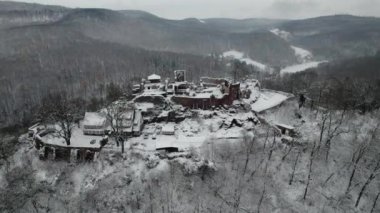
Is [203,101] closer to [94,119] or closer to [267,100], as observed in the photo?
[267,100]

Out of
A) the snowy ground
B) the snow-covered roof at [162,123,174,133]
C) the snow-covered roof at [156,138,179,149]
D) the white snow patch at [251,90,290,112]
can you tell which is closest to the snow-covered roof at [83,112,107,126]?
the snowy ground

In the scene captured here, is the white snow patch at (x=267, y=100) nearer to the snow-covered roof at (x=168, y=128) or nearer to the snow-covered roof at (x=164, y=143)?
the snow-covered roof at (x=168, y=128)

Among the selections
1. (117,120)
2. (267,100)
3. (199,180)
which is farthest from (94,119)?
(267,100)

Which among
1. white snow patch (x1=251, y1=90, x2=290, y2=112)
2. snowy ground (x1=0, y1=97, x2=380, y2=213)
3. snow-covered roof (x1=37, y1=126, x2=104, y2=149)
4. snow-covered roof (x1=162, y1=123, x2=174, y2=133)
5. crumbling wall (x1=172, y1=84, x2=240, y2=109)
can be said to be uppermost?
crumbling wall (x1=172, y1=84, x2=240, y2=109)

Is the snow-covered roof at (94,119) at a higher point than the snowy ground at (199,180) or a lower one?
higher

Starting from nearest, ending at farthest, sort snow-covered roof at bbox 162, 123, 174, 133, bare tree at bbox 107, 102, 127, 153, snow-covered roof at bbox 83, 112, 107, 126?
bare tree at bbox 107, 102, 127, 153, snow-covered roof at bbox 83, 112, 107, 126, snow-covered roof at bbox 162, 123, 174, 133

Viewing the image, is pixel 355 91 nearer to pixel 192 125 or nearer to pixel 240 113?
pixel 240 113

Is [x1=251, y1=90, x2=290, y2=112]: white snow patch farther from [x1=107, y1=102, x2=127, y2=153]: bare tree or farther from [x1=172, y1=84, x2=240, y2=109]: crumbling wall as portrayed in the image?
[x1=107, y1=102, x2=127, y2=153]: bare tree

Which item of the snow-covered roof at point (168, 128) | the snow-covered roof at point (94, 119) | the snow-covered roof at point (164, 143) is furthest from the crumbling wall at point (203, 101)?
the snow-covered roof at point (94, 119)
